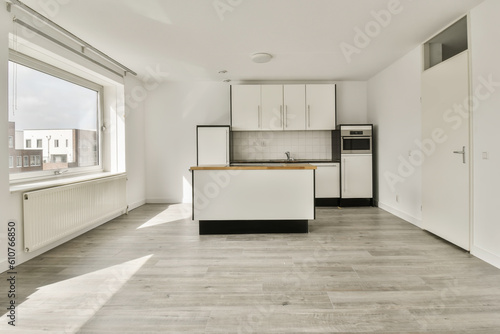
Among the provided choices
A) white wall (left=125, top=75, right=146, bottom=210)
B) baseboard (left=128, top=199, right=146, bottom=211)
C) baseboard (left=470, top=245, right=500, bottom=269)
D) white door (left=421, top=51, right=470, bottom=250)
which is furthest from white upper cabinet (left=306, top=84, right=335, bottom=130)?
baseboard (left=128, top=199, right=146, bottom=211)

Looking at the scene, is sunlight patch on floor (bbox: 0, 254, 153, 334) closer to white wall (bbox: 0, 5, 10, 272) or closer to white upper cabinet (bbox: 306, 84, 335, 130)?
white wall (bbox: 0, 5, 10, 272)

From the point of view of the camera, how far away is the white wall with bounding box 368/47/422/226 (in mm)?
4094

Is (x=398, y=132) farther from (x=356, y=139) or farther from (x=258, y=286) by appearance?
(x=258, y=286)

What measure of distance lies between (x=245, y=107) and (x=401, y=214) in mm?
3460

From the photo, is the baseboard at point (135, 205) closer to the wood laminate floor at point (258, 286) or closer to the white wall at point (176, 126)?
the white wall at point (176, 126)

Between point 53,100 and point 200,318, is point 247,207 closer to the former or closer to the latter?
point 200,318

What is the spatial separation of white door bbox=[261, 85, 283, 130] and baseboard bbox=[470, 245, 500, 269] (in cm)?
368

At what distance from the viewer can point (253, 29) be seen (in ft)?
11.2

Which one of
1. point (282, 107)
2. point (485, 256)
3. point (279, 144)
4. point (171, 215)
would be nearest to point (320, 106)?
point (282, 107)

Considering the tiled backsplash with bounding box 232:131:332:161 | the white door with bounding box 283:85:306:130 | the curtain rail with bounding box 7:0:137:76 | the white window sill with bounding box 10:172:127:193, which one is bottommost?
the white window sill with bounding box 10:172:127:193

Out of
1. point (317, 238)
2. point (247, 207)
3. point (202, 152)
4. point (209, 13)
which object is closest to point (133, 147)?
point (202, 152)

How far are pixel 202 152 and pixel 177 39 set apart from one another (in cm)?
236

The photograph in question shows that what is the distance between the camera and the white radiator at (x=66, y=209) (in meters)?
2.86

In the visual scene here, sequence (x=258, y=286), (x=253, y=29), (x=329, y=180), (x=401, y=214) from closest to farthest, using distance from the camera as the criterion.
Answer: (x=258, y=286) < (x=253, y=29) < (x=401, y=214) < (x=329, y=180)
